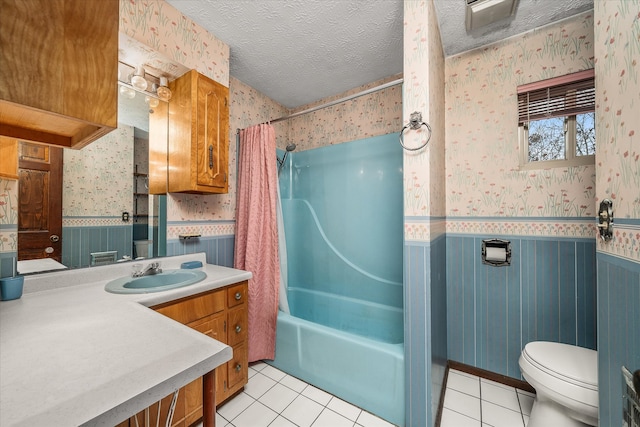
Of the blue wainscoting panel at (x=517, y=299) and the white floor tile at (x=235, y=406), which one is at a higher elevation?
the blue wainscoting panel at (x=517, y=299)

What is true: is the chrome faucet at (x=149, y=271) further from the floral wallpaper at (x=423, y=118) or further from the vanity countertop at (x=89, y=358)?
the floral wallpaper at (x=423, y=118)

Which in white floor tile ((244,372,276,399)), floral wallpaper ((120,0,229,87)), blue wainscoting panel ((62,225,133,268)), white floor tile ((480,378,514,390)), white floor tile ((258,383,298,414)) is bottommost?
white floor tile ((480,378,514,390))

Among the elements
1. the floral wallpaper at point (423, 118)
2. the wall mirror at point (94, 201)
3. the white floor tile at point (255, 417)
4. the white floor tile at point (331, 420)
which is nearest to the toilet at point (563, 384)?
the floral wallpaper at point (423, 118)

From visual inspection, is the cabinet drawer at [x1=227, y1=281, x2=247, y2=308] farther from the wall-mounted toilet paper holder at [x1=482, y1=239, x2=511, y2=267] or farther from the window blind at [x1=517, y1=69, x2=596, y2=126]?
the window blind at [x1=517, y1=69, x2=596, y2=126]

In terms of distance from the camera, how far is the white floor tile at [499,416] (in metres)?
1.35

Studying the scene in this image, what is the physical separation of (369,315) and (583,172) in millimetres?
1734

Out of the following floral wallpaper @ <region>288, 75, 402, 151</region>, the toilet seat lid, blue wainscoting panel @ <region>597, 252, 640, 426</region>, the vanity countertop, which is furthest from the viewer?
floral wallpaper @ <region>288, 75, 402, 151</region>

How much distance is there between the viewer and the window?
5.10 ft

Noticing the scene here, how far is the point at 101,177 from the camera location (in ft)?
4.38

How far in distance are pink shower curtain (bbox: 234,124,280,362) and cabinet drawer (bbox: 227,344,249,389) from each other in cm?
26

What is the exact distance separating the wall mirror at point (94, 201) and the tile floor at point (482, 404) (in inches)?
80.7

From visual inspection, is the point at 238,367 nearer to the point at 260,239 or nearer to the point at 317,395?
the point at 317,395

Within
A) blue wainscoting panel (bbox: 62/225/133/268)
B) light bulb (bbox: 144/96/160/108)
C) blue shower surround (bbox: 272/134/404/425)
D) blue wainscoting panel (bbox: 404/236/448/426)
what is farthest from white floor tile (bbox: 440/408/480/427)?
light bulb (bbox: 144/96/160/108)

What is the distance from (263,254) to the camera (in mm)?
1882
